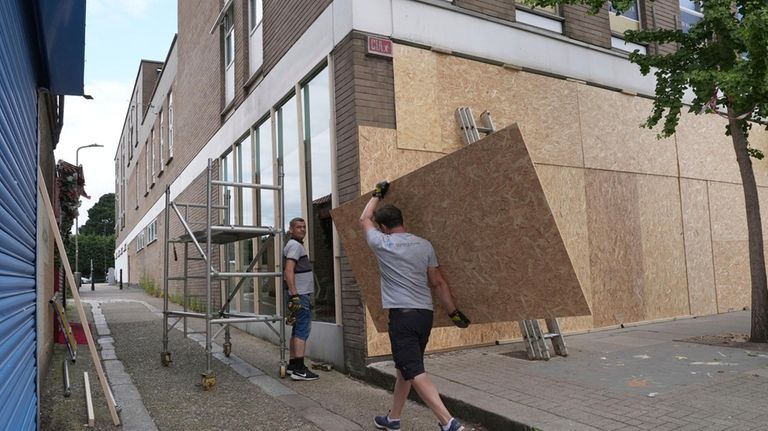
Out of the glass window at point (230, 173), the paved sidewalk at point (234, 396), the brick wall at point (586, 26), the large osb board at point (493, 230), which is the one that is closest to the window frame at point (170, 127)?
the glass window at point (230, 173)

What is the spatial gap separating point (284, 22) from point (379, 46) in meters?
2.75

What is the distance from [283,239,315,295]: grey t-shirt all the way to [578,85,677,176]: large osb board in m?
4.61

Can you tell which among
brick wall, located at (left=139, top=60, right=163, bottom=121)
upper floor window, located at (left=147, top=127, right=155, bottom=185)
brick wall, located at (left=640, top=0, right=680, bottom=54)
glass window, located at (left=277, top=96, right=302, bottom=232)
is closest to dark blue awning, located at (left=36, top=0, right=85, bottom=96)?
glass window, located at (left=277, top=96, right=302, bottom=232)

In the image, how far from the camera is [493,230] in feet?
12.8

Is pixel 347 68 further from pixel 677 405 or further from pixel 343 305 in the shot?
pixel 677 405

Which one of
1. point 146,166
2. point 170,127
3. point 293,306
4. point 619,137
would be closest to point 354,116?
point 293,306

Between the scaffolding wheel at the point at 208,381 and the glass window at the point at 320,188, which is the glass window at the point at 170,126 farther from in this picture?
the scaffolding wheel at the point at 208,381

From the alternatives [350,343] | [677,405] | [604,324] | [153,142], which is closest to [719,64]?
[604,324]

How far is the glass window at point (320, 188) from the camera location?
295 inches

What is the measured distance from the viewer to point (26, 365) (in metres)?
3.90

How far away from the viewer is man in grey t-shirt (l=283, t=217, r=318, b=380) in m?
6.36

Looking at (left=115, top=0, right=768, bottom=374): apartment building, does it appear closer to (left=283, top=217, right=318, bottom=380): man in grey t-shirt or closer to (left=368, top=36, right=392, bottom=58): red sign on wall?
(left=368, top=36, right=392, bottom=58): red sign on wall

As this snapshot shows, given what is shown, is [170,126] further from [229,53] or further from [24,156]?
[24,156]

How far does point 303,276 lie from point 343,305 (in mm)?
659
